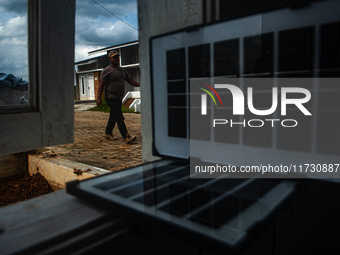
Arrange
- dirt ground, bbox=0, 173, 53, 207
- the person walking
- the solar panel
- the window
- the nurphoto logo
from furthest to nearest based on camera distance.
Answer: the person walking
dirt ground, bbox=0, 173, 53, 207
the window
the nurphoto logo
the solar panel

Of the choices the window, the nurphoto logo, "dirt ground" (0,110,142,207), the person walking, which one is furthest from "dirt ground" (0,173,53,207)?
the nurphoto logo

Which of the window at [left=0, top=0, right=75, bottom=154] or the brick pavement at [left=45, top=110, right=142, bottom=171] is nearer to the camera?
the window at [left=0, top=0, right=75, bottom=154]

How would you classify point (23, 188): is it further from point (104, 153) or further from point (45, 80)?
point (45, 80)

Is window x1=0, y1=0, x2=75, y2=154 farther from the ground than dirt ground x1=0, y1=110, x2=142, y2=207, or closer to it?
farther from the ground

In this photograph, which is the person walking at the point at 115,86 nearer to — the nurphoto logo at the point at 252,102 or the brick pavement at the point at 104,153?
the brick pavement at the point at 104,153

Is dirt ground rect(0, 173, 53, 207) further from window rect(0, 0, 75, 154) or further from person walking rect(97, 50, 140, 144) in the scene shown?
window rect(0, 0, 75, 154)

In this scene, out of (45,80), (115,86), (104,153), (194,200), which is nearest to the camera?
(194,200)

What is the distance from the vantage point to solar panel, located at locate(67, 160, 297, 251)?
Answer: 0.96 metres

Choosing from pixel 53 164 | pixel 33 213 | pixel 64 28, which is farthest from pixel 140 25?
pixel 53 164

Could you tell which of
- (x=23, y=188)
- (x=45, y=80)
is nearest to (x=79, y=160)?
(x=23, y=188)

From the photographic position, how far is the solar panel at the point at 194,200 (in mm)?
956

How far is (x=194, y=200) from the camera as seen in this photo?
1.22 m

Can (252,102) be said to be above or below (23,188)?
above

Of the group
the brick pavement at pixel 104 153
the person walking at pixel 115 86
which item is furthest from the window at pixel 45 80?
the person walking at pixel 115 86
